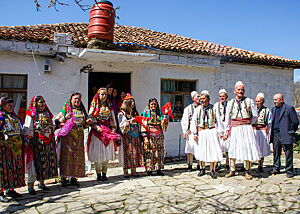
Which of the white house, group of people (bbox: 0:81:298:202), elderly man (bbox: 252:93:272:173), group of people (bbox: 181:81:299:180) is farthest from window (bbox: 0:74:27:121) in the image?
elderly man (bbox: 252:93:272:173)

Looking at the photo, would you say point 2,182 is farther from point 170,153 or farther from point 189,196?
point 170,153

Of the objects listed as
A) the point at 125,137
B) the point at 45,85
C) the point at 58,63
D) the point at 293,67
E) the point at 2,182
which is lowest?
the point at 2,182

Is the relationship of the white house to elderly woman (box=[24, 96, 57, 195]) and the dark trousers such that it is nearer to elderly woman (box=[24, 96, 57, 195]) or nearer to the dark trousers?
elderly woman (box=[24, 96, 57, 195])

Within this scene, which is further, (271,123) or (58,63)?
(58,63)

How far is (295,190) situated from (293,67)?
7443mm

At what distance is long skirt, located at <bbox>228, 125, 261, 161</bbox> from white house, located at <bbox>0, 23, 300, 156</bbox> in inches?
113

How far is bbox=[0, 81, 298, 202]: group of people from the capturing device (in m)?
4.43

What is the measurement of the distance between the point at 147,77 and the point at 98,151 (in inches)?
139

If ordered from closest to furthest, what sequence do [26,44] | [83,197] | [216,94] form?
[83,197], [26,44], [216,94]

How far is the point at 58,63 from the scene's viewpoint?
7.03 metres

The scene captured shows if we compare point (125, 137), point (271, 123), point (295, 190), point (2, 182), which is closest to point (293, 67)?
point (271, 123)

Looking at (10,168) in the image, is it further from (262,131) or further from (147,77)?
(262,131)

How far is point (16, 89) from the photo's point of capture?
6758mm

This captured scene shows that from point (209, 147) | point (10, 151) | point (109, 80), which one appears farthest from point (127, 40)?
point (10, 151)
